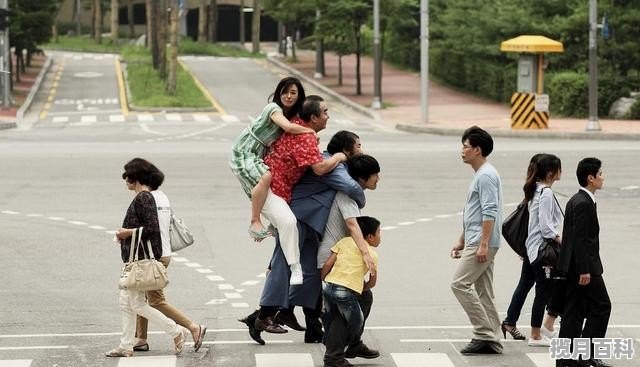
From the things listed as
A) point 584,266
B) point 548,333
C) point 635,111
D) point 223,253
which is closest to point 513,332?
point 548,333

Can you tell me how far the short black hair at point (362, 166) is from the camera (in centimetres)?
1014

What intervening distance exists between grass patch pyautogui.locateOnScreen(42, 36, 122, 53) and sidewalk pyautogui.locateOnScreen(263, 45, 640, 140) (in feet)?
50.1

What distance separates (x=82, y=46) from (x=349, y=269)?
271ft

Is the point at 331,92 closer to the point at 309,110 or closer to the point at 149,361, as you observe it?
the point at 309,110

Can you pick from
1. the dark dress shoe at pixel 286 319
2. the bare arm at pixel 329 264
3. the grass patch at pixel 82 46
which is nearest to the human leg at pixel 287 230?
the bare arm at pixel 329 264

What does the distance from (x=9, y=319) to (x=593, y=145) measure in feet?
72.5

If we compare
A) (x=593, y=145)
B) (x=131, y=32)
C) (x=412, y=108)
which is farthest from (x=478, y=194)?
(x=131, y=32)

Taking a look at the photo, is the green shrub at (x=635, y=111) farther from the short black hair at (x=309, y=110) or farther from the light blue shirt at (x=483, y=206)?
the short black hair at (x=309, y=110)

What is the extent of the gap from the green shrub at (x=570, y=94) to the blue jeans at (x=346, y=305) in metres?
34.7

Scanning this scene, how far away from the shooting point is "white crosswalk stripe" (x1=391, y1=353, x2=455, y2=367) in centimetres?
1013

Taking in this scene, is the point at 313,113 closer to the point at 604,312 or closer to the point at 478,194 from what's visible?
the point at 478,194

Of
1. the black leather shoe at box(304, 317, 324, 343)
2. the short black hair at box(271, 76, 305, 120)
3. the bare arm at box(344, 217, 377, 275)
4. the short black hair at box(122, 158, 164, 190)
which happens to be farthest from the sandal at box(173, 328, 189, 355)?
the short black hair at box(271, 76, 305, 120)

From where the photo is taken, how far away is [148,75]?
6334cm

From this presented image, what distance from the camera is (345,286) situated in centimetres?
978
